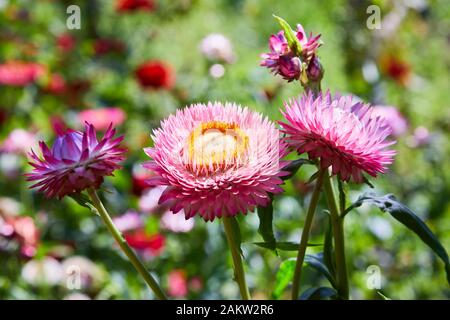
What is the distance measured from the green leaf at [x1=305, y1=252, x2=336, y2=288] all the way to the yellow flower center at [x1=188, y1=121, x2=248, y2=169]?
0.22 metres

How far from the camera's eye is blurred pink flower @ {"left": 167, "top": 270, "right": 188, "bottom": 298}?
58.1 inches

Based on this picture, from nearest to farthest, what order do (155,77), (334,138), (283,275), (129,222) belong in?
(334,138), (283,275), (129,222), (155,77)

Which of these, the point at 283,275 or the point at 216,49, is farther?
the point at 216,49

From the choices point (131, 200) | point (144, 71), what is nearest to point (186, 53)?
point (144, 71)

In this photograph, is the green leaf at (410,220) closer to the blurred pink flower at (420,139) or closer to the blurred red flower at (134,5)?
the blurred pink flower at (420,139)

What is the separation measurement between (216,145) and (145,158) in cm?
126

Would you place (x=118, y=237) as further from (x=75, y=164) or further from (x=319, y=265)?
(x=319, y=265)

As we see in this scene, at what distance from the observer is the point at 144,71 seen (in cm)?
234

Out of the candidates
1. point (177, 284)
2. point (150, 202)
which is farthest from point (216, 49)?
point (177, 284)

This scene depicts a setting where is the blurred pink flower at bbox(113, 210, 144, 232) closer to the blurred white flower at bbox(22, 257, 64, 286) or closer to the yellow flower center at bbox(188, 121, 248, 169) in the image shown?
the blurred white flower at bbox(22, 257, 64, 286)

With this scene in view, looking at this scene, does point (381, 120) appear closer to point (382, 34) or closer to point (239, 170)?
point (239, 170)

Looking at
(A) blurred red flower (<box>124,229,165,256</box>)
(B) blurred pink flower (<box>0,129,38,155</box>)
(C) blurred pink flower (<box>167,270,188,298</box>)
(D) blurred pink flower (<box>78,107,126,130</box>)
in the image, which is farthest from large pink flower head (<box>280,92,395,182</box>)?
(D) blurred pink flower (<box>78,107,126,130</box>)

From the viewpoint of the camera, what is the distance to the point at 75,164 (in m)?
0.73

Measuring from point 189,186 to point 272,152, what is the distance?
88 millimetres
